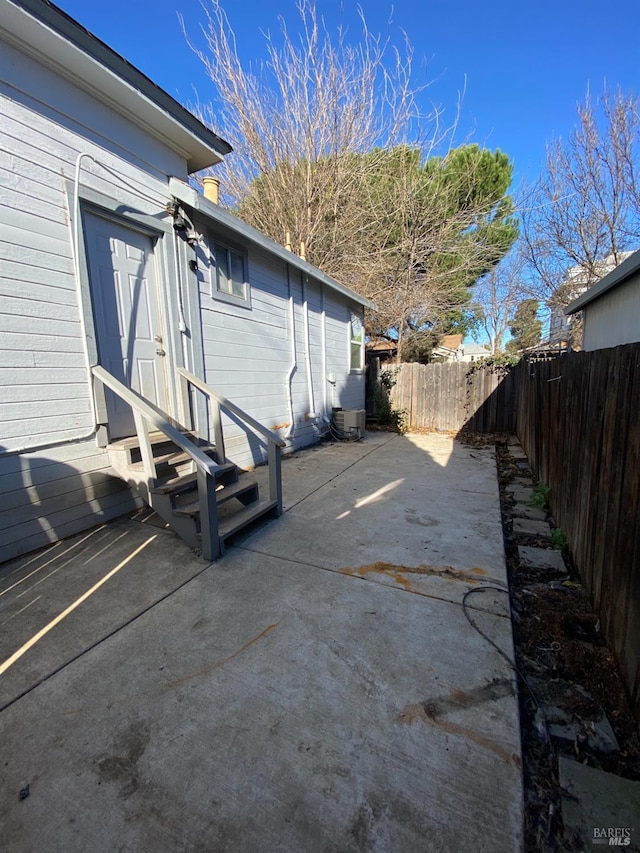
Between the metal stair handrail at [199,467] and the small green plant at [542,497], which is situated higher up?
the metal stair handrail at [199,467]

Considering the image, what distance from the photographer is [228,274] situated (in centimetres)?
480

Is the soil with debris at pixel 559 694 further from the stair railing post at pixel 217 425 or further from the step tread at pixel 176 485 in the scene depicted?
the stair railing post at pixel 217 425

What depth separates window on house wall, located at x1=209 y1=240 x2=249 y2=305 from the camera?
452 cm

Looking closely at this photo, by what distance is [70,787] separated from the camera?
1243 mm

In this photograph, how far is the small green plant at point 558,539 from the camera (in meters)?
2.93

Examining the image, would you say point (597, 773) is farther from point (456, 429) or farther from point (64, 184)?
point (456, 429)

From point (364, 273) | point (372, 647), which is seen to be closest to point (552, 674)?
point (372, 647)

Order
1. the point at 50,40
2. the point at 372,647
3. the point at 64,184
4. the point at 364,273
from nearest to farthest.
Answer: the point at 372,647, the point at 50,40, the point at 64,184, the point at 364,273

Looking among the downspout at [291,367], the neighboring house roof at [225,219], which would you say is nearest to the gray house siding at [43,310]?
the neighboring house roof at [225,219]

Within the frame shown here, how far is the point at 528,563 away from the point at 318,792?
2229mm

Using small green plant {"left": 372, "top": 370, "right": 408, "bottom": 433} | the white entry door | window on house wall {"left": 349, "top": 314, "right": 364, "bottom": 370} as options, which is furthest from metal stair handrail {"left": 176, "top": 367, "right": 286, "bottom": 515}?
small green plant {"left": 372, "top": 370, "right": 408, "bottom": 433}

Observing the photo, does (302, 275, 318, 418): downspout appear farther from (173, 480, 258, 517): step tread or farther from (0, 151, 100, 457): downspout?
(0, 151, 100, 457): downspout

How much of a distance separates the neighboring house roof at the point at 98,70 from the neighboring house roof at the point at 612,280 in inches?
202

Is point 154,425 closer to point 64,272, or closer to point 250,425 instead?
point 250,425
